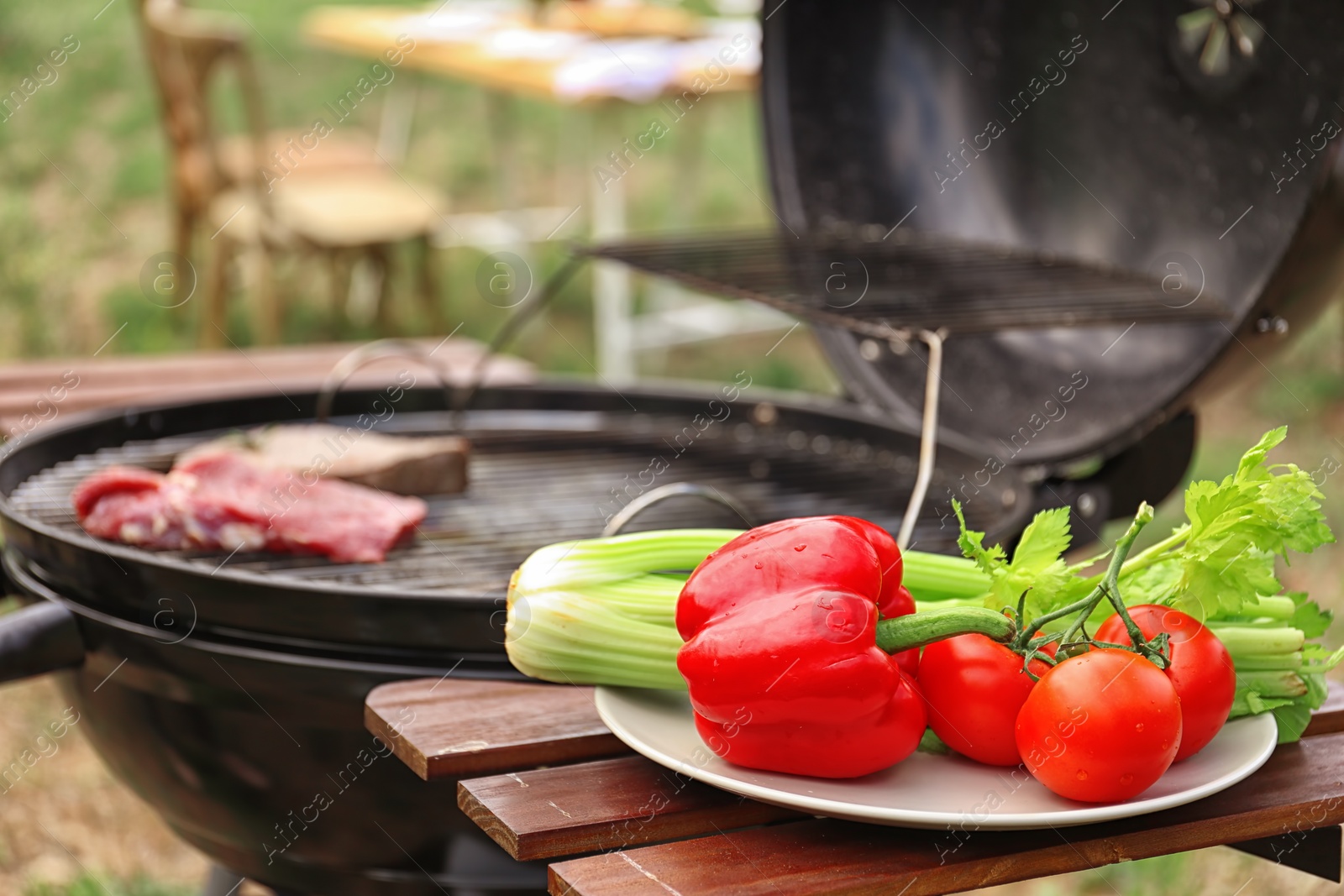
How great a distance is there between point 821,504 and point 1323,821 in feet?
3.53

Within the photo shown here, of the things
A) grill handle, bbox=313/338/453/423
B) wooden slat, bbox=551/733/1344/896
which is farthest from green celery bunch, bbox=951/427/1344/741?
grill handle, bbox=313/338/453/423

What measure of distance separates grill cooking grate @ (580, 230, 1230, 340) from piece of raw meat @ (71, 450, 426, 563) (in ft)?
1.71

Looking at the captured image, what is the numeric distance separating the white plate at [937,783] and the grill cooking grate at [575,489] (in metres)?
0.47

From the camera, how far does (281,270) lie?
26.2 feet


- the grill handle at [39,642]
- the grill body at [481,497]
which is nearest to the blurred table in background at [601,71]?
the grill body at [481,497]

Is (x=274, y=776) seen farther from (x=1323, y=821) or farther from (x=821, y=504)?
(x=1323, y=821)

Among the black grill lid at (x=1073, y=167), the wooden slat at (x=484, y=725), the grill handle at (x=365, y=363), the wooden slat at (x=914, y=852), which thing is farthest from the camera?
the grill handle at (x=365, y=363)

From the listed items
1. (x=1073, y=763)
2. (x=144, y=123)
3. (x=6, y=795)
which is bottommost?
(x=6, y=795)

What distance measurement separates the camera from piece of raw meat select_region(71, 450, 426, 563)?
1.86 meters

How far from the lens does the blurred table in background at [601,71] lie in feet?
18.1

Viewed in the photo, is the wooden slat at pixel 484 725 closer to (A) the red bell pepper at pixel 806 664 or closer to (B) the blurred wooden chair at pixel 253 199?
(A) the red bell pepper at pixel 806 664

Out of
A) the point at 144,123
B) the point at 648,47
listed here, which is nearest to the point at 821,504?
the point at 648,47

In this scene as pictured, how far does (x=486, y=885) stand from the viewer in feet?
5.15

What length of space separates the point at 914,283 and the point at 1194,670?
1021mm
